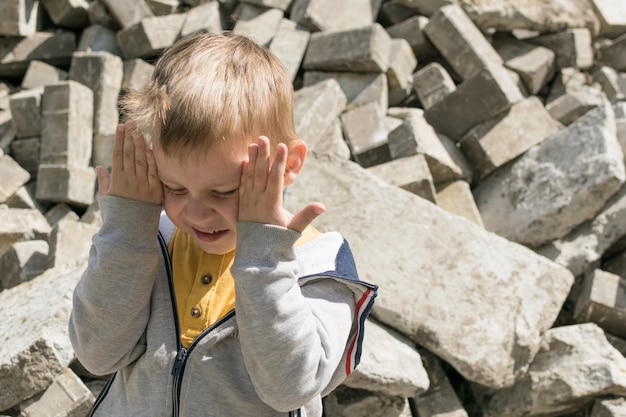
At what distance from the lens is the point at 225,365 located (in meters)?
1.98

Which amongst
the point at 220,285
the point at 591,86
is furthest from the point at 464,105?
the point at 220,285

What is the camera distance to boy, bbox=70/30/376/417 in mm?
1795

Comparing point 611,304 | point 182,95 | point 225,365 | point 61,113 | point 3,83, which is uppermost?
point 182,95

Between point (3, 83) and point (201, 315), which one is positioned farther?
point (3, 83)

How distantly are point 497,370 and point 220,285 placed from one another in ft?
6.74

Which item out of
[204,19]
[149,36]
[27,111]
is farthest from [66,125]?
[204,19]

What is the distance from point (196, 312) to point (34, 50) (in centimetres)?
482

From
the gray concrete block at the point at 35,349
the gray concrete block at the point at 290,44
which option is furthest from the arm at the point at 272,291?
the gray concrete block at the point at 290,44

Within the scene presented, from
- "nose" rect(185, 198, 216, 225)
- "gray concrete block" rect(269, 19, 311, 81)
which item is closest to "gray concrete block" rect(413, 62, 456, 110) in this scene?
"gray concrete block" rect(269, 19, 311, 81)

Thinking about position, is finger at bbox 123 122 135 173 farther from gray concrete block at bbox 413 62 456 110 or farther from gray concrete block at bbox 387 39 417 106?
gray concrete block at bbox 387 39 417 106

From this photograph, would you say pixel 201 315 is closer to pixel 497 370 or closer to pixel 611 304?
pixel 497 370

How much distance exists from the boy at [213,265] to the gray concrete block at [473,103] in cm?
330

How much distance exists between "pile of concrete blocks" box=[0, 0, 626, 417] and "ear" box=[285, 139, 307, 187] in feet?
5.25

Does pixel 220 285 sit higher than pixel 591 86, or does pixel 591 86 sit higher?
pixel 220 285
